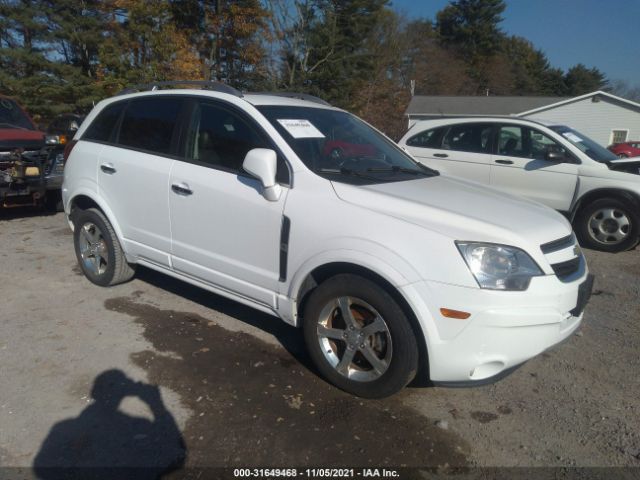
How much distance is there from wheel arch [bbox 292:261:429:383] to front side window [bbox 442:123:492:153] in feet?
17.1

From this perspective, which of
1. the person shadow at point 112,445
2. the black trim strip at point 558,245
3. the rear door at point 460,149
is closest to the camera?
the person shadow at point 112,445

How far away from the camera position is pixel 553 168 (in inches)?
283

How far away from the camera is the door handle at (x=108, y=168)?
14.7 ft

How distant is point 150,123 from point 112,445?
266cm

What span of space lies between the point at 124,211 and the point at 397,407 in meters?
2.85

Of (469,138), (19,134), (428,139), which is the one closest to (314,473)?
(469,138)

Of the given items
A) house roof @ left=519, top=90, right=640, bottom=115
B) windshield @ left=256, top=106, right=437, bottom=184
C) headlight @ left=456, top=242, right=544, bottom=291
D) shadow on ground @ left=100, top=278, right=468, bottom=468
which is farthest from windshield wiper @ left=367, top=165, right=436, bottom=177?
house roof @ left=519, top=90, right=640, bottom=115

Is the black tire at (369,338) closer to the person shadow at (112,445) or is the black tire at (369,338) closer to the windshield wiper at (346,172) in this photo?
the windshield wiper at (346,172)

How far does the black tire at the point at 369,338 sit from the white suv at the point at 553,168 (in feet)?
16.6

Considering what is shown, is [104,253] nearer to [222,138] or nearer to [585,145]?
[222,138]

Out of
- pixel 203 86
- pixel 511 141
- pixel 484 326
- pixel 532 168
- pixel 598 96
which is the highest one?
pixel 598 96

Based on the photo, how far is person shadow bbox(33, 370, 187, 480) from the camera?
256cm

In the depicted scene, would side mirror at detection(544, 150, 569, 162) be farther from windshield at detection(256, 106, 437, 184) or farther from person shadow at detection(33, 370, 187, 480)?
person shadow at detection(33, 370, 187, 480)

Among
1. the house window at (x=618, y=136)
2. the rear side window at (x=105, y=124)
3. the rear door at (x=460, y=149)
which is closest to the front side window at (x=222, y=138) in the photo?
the rear side window at (x=105, y=124)
